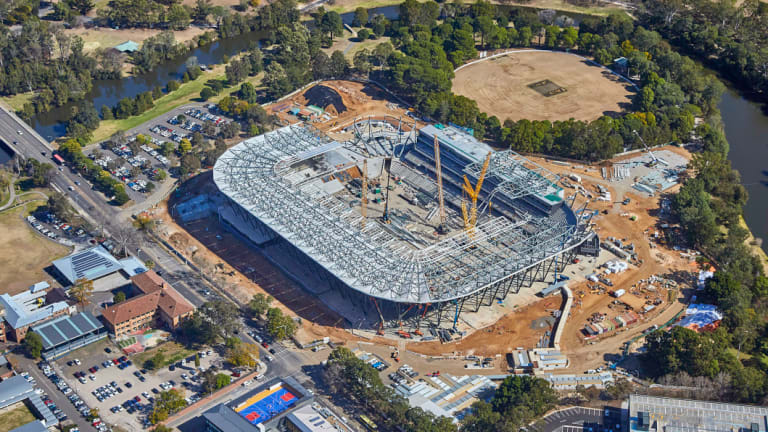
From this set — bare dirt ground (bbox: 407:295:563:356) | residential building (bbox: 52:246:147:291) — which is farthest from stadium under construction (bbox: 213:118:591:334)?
residential building (bbox: 52:246:147:291)

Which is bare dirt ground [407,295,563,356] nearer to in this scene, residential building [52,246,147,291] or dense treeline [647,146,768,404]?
dense treeline [647,146,768,404]

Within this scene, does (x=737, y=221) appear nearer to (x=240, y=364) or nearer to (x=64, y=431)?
(x=240, y=364)

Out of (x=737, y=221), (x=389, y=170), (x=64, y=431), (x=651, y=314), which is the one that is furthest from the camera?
(x=389, y=170)

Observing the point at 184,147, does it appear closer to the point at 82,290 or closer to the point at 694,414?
the point at 82,290

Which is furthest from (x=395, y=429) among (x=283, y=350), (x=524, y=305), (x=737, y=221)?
(x=737, y=221)

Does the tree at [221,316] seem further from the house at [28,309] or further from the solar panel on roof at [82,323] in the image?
the house at [28,309]

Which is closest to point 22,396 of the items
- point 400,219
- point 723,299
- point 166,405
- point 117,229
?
point 166,405
